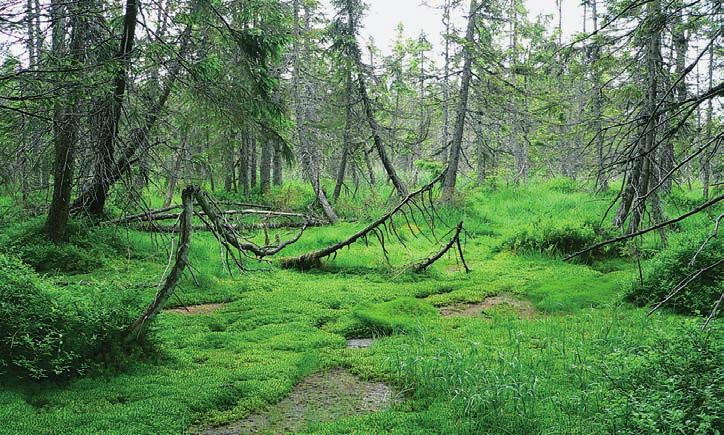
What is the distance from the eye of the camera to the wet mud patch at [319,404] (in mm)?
4699

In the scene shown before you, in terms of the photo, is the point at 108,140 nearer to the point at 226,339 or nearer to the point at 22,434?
the point at 226,339

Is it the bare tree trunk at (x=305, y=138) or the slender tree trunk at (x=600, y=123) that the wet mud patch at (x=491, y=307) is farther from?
the bare tree trunk at (x=305, y=138)

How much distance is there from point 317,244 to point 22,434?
9470mm

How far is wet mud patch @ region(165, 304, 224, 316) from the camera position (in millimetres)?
8386

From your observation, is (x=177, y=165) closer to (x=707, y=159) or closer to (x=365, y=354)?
(x=365, y=354)

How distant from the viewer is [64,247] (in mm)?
10352

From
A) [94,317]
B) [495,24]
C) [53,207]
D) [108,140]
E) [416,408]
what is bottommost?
[416,408]

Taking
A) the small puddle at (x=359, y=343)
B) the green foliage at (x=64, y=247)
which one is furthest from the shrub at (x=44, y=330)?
the green foliage at (x=64, y=247)

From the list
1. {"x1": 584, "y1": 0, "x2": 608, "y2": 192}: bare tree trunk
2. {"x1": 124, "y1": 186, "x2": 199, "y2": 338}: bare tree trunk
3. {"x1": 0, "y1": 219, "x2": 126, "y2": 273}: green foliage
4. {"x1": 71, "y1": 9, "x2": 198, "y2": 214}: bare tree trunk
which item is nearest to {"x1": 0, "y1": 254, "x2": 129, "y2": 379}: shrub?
{"x1": 124, "y1": 186, "x2": 199, "y2": 338}: bare tree trunk

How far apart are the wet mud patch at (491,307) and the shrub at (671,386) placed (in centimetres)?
366

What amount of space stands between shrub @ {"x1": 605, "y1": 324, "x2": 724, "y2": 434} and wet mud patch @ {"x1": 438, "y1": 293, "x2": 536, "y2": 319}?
366 centimetres

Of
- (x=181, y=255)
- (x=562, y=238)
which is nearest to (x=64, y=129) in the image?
(x=181, y=255)

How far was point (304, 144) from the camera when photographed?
54.3 ft

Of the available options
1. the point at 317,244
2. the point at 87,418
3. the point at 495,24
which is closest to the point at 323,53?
the point at 495,24
